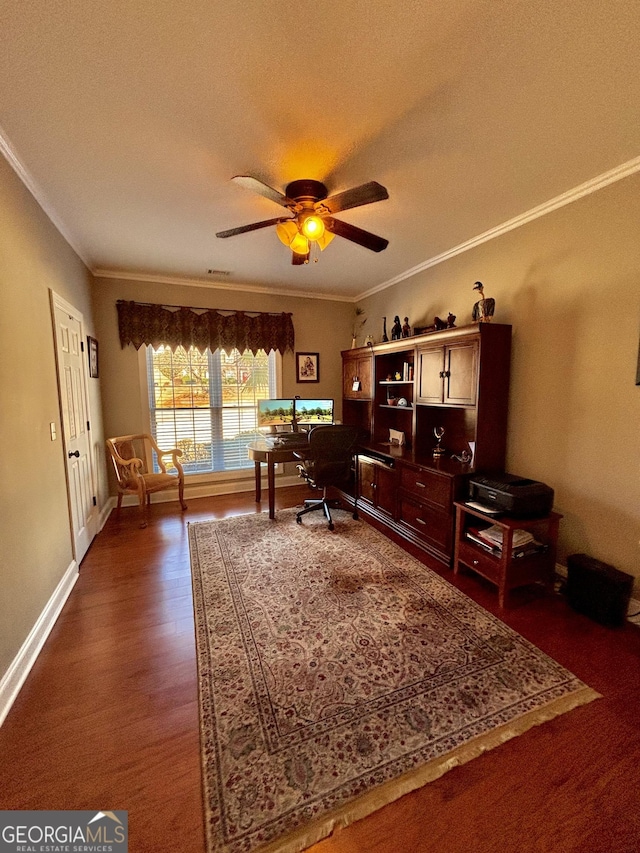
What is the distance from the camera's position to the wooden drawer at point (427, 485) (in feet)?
8.65

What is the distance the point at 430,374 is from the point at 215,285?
288 cm

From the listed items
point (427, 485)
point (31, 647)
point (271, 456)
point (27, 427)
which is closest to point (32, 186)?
point (27, 427)

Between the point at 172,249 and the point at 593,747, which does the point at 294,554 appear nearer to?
the point at 593,747

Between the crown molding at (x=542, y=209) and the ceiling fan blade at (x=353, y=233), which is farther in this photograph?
the ceiling fan blade at (x=353, y=233)

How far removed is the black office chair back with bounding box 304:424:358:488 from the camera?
10.5 ft

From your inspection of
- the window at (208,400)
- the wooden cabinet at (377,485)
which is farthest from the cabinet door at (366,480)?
the window at (208,400)

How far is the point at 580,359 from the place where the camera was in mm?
2262

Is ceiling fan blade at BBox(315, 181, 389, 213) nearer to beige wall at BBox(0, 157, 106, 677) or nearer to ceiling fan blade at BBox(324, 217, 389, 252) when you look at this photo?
ceiling fan blade at BBox(324, 217, 389, 252)

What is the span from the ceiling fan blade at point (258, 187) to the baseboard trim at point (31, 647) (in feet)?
8.45

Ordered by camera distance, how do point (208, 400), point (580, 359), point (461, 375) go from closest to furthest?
1. point (580, 359)
2. point (461, 375)
3. point (208, 400)

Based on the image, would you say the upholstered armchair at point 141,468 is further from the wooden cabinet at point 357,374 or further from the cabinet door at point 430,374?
the cabinet door at point 430,374

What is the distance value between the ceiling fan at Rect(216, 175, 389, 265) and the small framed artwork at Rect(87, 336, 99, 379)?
83.4 inches

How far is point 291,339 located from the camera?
458 cm

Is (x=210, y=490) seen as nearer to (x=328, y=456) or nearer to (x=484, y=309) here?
(x=328, y=456)
